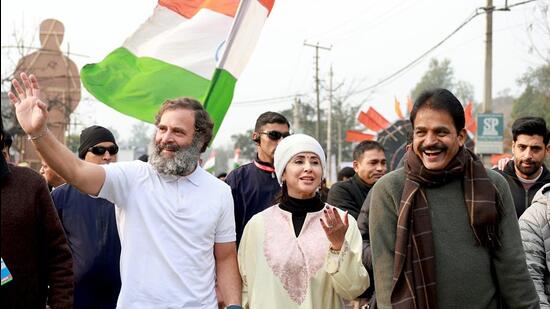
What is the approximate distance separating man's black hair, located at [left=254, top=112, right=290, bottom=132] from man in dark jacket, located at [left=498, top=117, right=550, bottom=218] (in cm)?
184

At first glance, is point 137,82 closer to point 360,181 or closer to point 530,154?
point 360,181

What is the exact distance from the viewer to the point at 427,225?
3.80 m

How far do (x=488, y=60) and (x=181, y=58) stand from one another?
1425 cm

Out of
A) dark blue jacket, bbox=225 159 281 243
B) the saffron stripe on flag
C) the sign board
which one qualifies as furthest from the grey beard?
the sign board

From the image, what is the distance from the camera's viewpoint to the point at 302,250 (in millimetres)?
4633

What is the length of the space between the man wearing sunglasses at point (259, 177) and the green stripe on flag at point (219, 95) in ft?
1.42

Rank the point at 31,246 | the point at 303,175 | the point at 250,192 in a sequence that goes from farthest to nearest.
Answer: the point at 250,192 → the point at 303,175 → the point at 31,246

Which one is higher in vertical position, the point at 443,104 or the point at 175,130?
the point at 443,104

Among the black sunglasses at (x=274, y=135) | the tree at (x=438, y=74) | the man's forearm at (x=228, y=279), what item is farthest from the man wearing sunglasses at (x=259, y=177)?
the tree at (x=438, y=74)

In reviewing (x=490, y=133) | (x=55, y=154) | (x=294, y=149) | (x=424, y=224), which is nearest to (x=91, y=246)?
(x=294, y=149)

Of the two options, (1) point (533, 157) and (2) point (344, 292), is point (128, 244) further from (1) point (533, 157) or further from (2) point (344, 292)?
(1) point (533, 157)

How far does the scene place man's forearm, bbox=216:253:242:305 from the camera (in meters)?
4.48

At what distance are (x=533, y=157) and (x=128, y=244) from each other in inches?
134

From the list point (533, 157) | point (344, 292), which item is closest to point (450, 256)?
point (344, 292)
